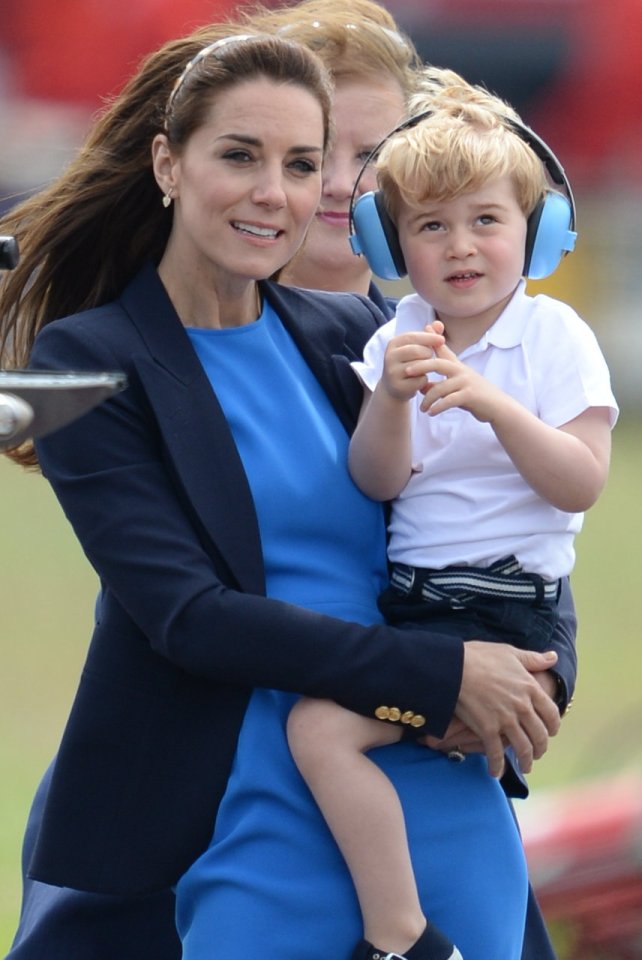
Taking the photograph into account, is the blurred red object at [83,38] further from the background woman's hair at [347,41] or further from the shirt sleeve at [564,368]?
the shirt sleeve at [564,368]

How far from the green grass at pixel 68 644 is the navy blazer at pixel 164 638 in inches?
88.1

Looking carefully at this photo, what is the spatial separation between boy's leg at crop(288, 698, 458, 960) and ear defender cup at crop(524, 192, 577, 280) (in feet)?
2.13

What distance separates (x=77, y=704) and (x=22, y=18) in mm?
8846

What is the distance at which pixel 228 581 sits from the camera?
2068 mm

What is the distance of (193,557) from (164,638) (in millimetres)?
108

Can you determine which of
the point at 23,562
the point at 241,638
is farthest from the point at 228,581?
the point at 23,562

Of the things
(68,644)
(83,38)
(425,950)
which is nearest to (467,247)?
(425,950)

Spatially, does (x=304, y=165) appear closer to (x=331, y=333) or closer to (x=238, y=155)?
(x=238, y=155)

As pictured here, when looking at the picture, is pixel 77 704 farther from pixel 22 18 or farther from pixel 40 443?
pixel 22 18

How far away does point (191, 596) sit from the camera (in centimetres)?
198

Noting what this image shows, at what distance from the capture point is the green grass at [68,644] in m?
5.14

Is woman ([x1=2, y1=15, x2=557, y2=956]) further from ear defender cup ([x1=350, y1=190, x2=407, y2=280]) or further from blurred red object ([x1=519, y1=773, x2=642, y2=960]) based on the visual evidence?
blurred red object ([x1=519, y1=773, x2=642, y2=960])

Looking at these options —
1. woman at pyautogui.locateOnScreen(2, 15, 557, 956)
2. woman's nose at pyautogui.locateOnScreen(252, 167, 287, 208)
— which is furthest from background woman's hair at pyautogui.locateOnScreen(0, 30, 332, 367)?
woman's nose at pyautogui.locateOnScreen(252, 167, 287, 208)

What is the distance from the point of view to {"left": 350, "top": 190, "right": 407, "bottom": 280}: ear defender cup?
2176 millimetres
